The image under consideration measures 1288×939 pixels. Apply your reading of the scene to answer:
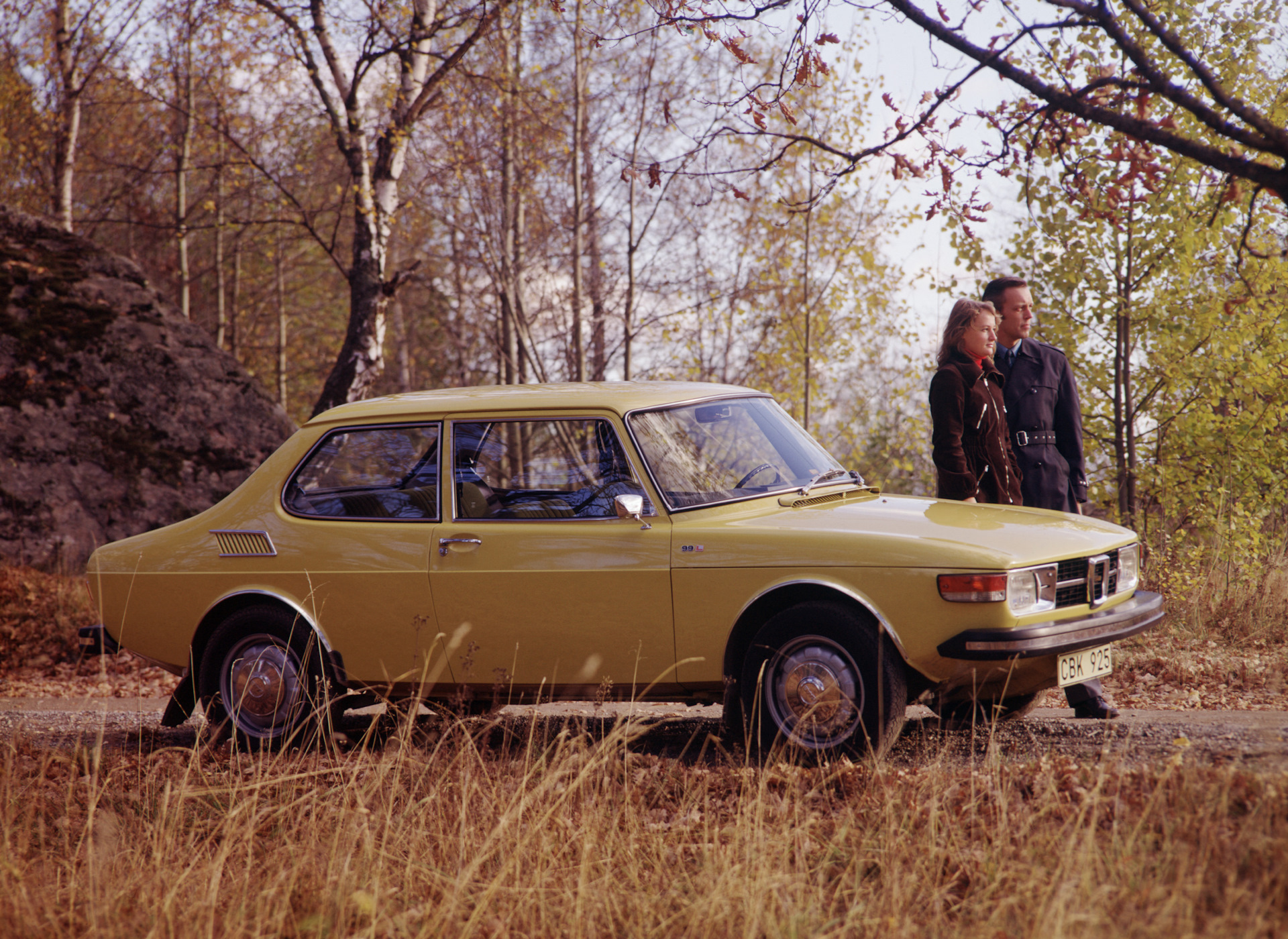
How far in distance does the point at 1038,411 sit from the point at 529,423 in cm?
304

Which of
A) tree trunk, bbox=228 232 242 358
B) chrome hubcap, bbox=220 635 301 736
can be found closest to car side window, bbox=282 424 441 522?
chrome hubcap, bbox=220 635 301 736

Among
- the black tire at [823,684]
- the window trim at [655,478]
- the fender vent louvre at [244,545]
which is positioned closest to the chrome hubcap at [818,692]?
the black tire at [823,684]

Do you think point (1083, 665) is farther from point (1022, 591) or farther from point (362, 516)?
point (362, 516)

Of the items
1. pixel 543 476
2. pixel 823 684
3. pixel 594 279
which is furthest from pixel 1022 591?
pixel 594 279

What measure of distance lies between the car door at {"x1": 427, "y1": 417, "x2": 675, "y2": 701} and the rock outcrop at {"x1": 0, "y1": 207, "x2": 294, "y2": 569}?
7933 millimetres

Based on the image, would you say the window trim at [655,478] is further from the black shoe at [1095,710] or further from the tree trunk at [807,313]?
the tree trunk at [807,313]

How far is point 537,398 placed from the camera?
5547mm

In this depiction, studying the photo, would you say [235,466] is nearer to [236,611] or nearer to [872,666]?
[236,611]

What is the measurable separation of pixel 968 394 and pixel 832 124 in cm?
1138

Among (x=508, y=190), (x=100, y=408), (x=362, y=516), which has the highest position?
(x=508, y=190)

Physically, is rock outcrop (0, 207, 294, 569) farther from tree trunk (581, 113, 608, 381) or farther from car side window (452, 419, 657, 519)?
car side window (452, 419, 657, 519)

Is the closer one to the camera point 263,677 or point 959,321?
point 263,677

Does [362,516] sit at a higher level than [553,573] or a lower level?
higher

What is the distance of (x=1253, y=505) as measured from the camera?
31.2 feet
